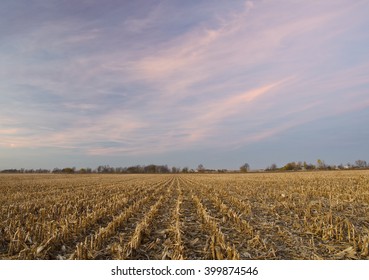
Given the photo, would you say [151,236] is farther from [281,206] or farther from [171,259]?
[281,206]

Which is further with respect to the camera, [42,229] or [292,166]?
[292,166]

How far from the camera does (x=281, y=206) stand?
44.5 ft

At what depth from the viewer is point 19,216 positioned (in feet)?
36.5

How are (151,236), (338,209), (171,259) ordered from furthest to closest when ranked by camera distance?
(338,209) → (151,236) → (171,259)

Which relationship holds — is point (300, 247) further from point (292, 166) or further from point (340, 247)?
point (292, 166)

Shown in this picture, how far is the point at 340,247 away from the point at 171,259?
190 inches

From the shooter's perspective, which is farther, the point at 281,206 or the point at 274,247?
the point at 281,206

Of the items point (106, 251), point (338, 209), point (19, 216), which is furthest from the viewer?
point (338, 209)
